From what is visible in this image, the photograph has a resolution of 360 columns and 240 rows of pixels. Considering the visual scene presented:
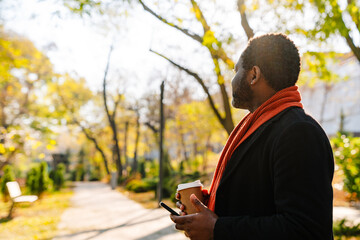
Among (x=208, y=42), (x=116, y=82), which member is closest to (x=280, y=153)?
(x=208, y=42)

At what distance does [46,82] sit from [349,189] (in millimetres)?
21857

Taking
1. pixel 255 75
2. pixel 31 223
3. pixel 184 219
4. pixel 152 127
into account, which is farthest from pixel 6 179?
pixel 152 127

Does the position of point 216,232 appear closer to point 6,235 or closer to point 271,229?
point 271,229

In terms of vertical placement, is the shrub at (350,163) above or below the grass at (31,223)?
above

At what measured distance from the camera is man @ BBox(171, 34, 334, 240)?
4.28ft

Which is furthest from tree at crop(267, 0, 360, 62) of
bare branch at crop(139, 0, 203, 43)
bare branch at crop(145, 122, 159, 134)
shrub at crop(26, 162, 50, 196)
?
bare branch at crop(145, 122, 159, 134)

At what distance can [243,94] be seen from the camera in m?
1.81

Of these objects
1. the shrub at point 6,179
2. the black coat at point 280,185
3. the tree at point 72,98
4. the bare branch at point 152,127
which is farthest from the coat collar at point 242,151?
the tree at point 72,98

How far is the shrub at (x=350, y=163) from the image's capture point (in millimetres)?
9094

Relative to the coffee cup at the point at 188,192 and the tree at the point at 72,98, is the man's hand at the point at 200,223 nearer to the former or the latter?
the coffee cup at the point at 188,192

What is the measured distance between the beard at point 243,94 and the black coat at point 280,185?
28 centimetres

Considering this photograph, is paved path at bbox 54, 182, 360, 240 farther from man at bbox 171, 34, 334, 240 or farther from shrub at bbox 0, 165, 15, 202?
man at bbox 171, 34, 334, 240

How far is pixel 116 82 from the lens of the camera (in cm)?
2809

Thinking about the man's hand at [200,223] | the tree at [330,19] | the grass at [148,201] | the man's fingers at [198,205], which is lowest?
the grass at [148,201]
